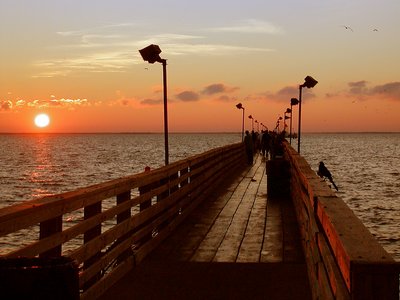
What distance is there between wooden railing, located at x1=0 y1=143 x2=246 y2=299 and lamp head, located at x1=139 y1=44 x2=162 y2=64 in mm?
2769

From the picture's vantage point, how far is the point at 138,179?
776cm

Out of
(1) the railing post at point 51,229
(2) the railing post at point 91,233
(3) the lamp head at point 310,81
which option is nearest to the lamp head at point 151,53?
(2) the railing post at point 91,233

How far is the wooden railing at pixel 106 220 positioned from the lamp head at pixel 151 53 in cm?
277

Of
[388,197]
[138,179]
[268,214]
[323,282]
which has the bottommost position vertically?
[388,197]

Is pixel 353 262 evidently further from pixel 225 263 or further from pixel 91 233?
pixel 225 263

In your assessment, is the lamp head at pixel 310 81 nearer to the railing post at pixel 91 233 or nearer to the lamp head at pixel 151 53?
the lamp head at pixel 151 53

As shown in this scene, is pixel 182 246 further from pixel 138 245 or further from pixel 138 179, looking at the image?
pixel 138 179

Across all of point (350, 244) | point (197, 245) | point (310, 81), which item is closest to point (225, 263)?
point (197, 245)

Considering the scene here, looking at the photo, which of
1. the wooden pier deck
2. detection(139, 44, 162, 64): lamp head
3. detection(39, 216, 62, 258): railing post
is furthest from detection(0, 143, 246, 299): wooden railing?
detection(139, 44, 162, 64): lamp head

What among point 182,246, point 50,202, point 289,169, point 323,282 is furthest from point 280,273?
point 289,169

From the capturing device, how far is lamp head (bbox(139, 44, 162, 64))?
1329 centimetres

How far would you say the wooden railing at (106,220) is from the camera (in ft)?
15.5

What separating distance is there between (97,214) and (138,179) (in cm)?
155

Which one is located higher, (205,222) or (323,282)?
(323,282)
